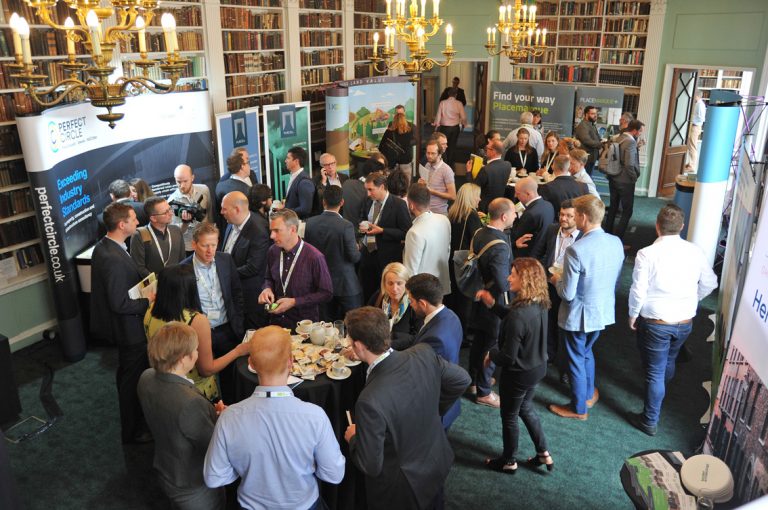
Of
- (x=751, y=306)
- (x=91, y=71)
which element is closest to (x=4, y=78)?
(x=91, y=71)

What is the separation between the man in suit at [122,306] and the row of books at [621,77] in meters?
9.94

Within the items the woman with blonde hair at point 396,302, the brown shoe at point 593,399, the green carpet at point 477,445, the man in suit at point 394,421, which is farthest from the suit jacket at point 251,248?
the brown shoe at point 593,399

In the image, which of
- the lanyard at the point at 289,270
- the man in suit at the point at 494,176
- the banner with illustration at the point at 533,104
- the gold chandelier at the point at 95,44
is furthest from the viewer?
the banner with illustration at the point at 533,104

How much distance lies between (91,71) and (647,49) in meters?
10.4

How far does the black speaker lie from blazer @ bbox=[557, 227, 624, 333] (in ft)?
13.3

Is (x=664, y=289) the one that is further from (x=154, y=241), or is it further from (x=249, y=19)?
(x=249, y=19)

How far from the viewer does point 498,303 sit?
451 centimetres

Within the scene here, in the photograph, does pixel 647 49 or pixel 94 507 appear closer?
pixel 94 507

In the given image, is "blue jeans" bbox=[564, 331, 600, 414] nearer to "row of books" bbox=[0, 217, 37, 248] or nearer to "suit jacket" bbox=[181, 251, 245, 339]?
"suit jacket" bbox=[181, 251, 245, 339]

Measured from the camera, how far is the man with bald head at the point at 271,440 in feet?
8.06

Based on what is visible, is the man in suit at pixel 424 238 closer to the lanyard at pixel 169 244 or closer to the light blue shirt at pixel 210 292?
the light blue shirt at pixel 210 292

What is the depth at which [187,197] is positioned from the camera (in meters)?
6.30

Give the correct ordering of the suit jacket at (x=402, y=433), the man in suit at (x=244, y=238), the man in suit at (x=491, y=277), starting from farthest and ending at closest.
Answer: the man in suit at (x=244, y=238) < the man in suit at (x=491, y=277) < the suit jacket at (x=402, y=433)

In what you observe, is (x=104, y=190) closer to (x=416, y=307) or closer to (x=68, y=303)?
(x=68, y=303)
